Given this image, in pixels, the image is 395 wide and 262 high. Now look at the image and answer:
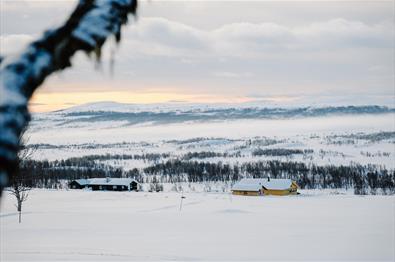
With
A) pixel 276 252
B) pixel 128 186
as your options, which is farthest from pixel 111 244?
pixel 128 186

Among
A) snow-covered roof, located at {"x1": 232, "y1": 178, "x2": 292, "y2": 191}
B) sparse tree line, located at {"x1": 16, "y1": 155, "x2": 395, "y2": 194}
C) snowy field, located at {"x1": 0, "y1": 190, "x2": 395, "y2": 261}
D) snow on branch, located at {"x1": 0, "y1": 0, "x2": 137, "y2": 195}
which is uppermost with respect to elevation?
snow on branch, located at {"x1": 0, "y1": 0, "x2": 137, "y2": 195}

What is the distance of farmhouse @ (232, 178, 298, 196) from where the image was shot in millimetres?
→ 76562

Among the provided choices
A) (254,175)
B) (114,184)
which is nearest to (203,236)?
(114,184)

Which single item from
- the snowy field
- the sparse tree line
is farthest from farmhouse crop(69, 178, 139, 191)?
the snowy field

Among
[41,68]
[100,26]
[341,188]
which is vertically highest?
[100,26]

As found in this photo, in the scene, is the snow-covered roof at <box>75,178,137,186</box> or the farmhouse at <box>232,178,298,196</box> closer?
the farmhouse at <box>232,178,298,196</box>

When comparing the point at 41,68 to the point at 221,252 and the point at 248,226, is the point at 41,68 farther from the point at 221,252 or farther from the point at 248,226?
the point at 248,226

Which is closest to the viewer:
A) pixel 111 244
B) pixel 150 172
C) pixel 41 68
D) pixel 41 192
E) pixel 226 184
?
pixel 41 68

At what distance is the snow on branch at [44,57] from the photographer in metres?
1.61

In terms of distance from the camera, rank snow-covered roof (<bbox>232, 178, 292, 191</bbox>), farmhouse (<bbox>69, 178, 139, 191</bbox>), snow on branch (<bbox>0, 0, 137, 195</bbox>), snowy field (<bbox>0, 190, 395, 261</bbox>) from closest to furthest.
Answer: snow on branch (<bbox>0, 0, 137, 195</bbox>)
snowy field (<bbox>0, 190, 395, 261</bbox>)
snow-covered roof (<bbox>232, 178, 292, 191</bbox>)
farmhouse (<bbox>69, 178, 139, 191</bbox>)

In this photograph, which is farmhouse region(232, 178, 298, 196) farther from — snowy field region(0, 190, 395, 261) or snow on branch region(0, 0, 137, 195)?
snow on branch region(0, 0, 137, 195)

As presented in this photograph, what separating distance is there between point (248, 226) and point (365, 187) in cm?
7627

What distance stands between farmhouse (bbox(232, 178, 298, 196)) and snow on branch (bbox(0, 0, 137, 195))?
7493cm

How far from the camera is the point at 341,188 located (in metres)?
105
